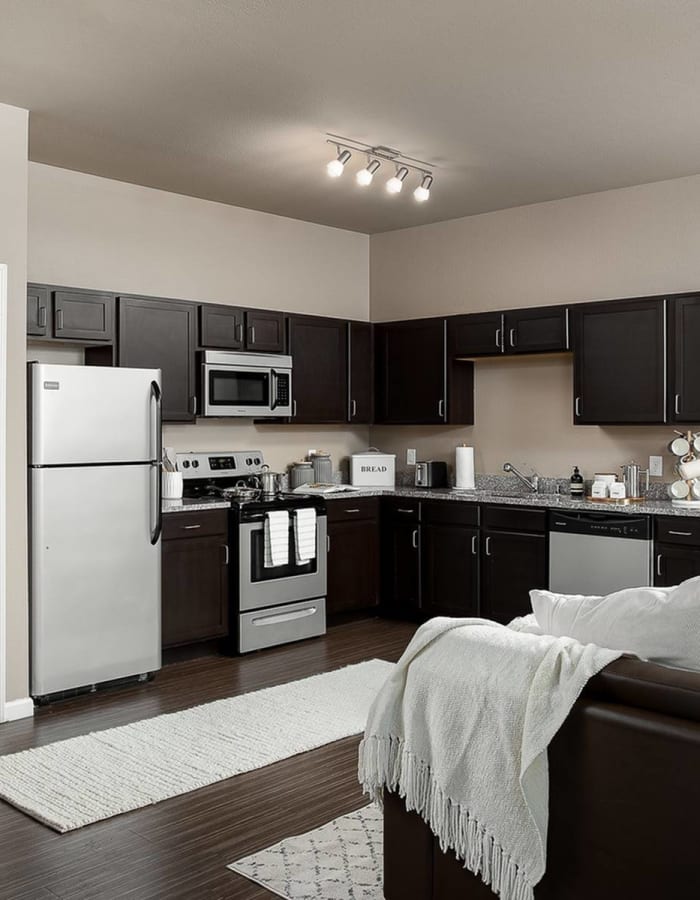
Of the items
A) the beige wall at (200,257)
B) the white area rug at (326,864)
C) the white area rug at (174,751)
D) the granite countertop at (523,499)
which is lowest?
the white area rug at (326,864)

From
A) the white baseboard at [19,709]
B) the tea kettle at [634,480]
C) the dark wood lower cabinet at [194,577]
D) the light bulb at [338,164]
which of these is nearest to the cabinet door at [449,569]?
the tea kettle at [634,480]

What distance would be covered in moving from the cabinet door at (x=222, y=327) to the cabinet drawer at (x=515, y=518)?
195 cm

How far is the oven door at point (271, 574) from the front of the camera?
551 cm

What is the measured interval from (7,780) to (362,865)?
1539mm

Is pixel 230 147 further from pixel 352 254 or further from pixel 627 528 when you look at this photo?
pixel 627 528

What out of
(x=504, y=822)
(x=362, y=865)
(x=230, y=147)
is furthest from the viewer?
(x=230, y=147)

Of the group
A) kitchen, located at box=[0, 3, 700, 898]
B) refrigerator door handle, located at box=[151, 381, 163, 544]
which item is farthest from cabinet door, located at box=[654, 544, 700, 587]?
refrigerator door handle, located at box=[151, 381, 163, 544]

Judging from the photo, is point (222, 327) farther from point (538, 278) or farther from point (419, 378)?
point (538, 278)

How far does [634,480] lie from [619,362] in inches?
28.9

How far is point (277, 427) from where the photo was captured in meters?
6.63

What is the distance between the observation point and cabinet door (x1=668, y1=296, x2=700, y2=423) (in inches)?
207

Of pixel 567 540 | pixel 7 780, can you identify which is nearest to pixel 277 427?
pixel 567 540

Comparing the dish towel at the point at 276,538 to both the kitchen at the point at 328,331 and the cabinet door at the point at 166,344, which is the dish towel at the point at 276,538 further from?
the cabinet door at the point at 166,344

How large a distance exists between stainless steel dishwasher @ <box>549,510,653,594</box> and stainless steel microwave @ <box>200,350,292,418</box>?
2.00 metres
